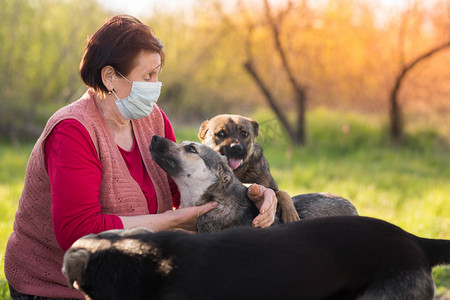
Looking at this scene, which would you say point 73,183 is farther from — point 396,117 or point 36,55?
point 36,55

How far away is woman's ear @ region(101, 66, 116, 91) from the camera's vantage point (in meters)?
3.26

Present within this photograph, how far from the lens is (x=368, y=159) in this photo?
34.5 ft

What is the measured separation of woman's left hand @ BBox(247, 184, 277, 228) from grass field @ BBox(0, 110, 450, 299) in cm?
173

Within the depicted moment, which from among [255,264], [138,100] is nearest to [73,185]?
[138,100]

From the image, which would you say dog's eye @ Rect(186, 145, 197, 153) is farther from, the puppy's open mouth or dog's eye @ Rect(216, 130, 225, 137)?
dog's eye @ Rect(216, 130, 225, 137)

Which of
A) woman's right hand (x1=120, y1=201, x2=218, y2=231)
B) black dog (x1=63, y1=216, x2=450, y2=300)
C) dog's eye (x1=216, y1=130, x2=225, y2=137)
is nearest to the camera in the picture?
black dog (x1=63, y1=216, x2=450, y2=300)

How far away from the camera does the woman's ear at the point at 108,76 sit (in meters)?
3.26

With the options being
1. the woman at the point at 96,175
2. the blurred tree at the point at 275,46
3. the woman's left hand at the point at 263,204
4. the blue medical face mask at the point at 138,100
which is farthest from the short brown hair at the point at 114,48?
the blurred tree at the point at 275,46

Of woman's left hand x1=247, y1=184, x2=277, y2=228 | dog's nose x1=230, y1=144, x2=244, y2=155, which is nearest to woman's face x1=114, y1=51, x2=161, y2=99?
woman's left hand x1=247, y1=184, x2=277, y2=228

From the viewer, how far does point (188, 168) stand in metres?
3.58

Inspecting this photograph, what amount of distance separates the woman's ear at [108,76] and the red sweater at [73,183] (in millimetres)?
405

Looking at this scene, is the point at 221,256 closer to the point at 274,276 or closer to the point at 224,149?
the point at 274,276

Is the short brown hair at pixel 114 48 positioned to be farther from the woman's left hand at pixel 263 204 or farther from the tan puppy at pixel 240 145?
the tan puppy at pixel 240 145

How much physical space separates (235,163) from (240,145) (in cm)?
18
